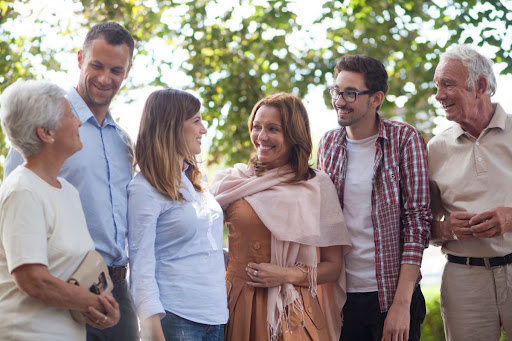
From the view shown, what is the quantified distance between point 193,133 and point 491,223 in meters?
1.42

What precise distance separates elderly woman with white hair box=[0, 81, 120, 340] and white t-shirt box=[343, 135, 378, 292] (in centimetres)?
133

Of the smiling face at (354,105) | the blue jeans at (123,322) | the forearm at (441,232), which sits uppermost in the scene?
the smiling face at (354,105)

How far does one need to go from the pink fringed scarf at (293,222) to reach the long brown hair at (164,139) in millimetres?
A: 424

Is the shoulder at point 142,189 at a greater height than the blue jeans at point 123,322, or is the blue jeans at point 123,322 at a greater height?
the shoulder at point 142,189

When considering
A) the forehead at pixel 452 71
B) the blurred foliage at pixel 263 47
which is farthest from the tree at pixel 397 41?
the forehead at pixel 452 71

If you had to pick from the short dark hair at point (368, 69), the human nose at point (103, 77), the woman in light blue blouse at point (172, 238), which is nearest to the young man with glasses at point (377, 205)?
the short dark hair at point (368, 69)

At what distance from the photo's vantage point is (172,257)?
254 centimetres

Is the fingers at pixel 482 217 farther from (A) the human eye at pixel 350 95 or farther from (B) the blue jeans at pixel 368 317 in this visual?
(A) the human eye at pixel 350 95

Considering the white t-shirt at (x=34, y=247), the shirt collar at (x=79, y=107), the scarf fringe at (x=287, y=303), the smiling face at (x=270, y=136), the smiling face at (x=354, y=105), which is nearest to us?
the white t-shirt at (x=34, y=247)

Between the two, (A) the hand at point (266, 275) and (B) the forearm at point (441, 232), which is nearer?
(A) the hand at point (266, 275)

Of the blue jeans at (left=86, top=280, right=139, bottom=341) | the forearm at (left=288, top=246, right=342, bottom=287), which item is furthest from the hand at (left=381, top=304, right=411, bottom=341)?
the blue jeans at (left=86, top=280, right=139, bottom=341)

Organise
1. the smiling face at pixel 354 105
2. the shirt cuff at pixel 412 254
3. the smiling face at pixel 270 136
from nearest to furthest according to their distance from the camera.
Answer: the shirt cuff at pixel 412 254 → the smiling face at pixel 270 136 → the smiling face at pixel 354 105

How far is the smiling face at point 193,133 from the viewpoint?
2719mm

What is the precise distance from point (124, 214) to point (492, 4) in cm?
368
